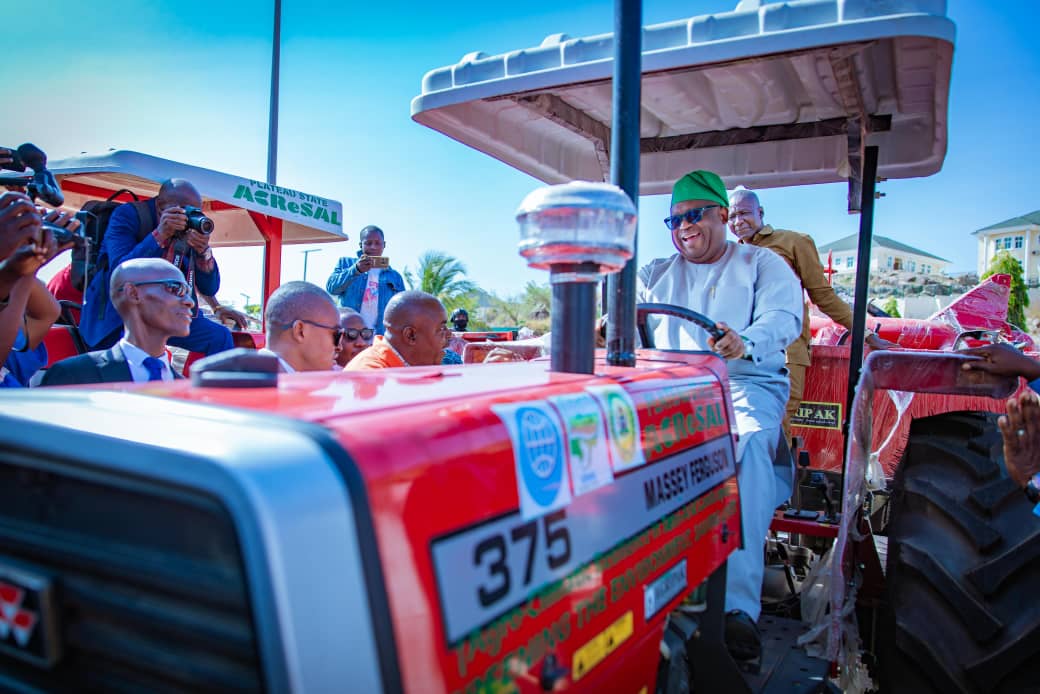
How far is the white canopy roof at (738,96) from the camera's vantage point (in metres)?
2.27

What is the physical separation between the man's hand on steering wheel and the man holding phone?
3.95 metres

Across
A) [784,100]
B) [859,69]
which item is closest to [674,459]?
[859,69]

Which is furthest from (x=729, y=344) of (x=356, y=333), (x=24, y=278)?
(x=356, y=333)

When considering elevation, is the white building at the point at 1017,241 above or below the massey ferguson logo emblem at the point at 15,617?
Answer: above

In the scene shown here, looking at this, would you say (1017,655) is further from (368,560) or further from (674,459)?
(368,560)

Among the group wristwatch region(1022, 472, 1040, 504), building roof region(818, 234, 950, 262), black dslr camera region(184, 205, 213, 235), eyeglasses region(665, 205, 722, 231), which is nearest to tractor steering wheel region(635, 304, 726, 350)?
eyeglasses region(665, 205, 722, 231)

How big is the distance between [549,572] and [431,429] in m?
0.32

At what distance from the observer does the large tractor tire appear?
1.98 meters

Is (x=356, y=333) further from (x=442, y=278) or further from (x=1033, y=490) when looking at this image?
(x=442, y=278)

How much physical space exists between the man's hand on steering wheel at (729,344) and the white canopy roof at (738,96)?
34.5 inches

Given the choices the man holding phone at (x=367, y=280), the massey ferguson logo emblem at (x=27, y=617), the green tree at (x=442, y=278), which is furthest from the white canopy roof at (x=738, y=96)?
the green tree at (x=442, y=278)

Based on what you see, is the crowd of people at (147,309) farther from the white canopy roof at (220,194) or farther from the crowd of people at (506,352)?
the white canopy roof at (220,194)

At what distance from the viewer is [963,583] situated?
213cm

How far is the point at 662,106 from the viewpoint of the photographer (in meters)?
3.38
